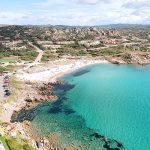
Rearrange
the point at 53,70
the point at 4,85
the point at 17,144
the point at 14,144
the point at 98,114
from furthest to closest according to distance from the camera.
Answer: the point at 53,70 < the point at 4,85 < the point at 98,114 < the point at 17,144 < the point at 14,144

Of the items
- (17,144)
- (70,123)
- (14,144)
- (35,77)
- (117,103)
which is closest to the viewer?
(14,144)

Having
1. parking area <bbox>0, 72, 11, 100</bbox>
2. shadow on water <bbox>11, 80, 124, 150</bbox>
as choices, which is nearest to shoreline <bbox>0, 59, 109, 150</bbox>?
shadow on water <bbox>11, 80, 124, 150</bbox>

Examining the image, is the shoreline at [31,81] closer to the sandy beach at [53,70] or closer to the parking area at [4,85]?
the sandy beach at [53,70]

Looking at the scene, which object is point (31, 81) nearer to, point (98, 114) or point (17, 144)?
point (98, 114)

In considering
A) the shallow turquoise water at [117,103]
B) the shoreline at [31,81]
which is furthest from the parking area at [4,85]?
the shallow turquoise water at [117,103]

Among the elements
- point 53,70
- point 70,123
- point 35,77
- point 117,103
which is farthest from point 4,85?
point 117,103

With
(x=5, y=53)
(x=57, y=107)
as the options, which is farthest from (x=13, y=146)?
(x=5, y=53)

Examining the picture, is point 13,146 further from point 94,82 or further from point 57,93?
point 94,82
